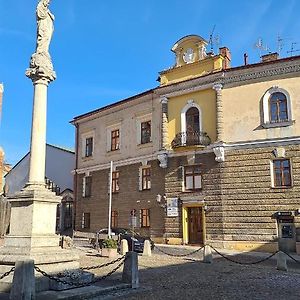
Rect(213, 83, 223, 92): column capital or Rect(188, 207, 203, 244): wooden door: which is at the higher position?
Rect(213, 83, 223, 92): column capital

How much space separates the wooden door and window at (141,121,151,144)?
6.22m

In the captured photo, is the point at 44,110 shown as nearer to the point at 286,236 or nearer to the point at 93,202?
the point at 286,236

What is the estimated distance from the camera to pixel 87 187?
112 feet

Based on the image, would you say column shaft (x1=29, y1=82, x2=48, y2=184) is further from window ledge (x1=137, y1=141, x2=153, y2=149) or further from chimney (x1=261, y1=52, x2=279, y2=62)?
chimney (x1=261, y1=52, x2=279, y2=62)

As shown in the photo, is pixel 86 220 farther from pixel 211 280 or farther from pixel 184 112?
pixel 211 280

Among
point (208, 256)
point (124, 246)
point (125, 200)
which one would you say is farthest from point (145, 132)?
point (208, 256)

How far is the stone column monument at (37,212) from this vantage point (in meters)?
10.3

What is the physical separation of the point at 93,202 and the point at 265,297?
23.6 meters

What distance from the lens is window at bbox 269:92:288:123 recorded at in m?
23.8

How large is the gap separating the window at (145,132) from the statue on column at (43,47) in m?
17.3

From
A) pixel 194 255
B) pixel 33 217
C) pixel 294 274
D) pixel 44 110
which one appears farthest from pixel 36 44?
pixel 194 255

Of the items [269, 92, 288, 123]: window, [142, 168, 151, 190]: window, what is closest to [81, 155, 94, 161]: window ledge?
[142, 168, 151, 190]: window

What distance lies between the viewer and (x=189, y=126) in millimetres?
27016

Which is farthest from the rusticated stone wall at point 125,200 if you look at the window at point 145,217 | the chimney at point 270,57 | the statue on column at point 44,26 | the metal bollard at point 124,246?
the statue on column at point 44,26
